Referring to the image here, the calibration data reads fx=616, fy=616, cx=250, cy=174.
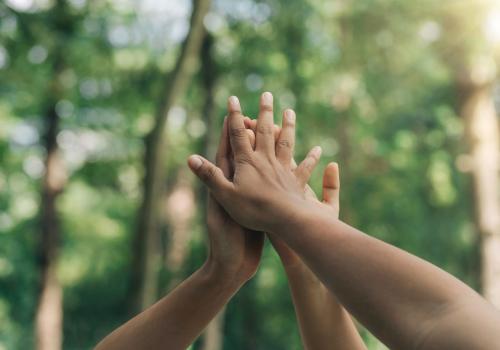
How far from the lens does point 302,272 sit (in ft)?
5.06

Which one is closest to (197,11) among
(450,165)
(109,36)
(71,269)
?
(109,36)

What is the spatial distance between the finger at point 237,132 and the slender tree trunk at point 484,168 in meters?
7.67

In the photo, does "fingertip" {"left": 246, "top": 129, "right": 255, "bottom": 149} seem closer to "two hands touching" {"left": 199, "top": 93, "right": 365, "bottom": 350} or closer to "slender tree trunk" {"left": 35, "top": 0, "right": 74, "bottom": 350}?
"two hands touching" {"left": 199, "top": 93, "right": 365, "bottom": 350}

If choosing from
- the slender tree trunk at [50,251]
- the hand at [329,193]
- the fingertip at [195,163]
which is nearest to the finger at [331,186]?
the hand at [329,193]

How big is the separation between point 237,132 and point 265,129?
0.08 m

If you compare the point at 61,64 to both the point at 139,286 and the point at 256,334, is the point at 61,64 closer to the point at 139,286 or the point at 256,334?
the point at 139,286

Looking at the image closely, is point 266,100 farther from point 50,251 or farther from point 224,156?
point 50,251

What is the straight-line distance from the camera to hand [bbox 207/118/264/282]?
148 cm

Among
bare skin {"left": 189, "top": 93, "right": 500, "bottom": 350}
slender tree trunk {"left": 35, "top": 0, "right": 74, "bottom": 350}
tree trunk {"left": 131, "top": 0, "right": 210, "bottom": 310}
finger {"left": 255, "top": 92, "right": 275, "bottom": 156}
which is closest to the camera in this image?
bare skin {"left": 189, "top": 93, "right": 500, "bottom": 350}

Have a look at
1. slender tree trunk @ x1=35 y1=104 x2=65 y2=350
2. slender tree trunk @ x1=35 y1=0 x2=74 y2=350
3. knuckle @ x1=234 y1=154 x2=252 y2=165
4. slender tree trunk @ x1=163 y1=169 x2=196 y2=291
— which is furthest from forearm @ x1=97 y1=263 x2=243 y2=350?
slender tree trunk @ x1=163 y1=169 x2=196 y2=291

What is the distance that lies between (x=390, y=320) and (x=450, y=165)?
39.3 ft

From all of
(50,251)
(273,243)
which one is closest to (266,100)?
(273,243)

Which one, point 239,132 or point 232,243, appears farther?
point 239,132

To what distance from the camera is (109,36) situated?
346 inches
